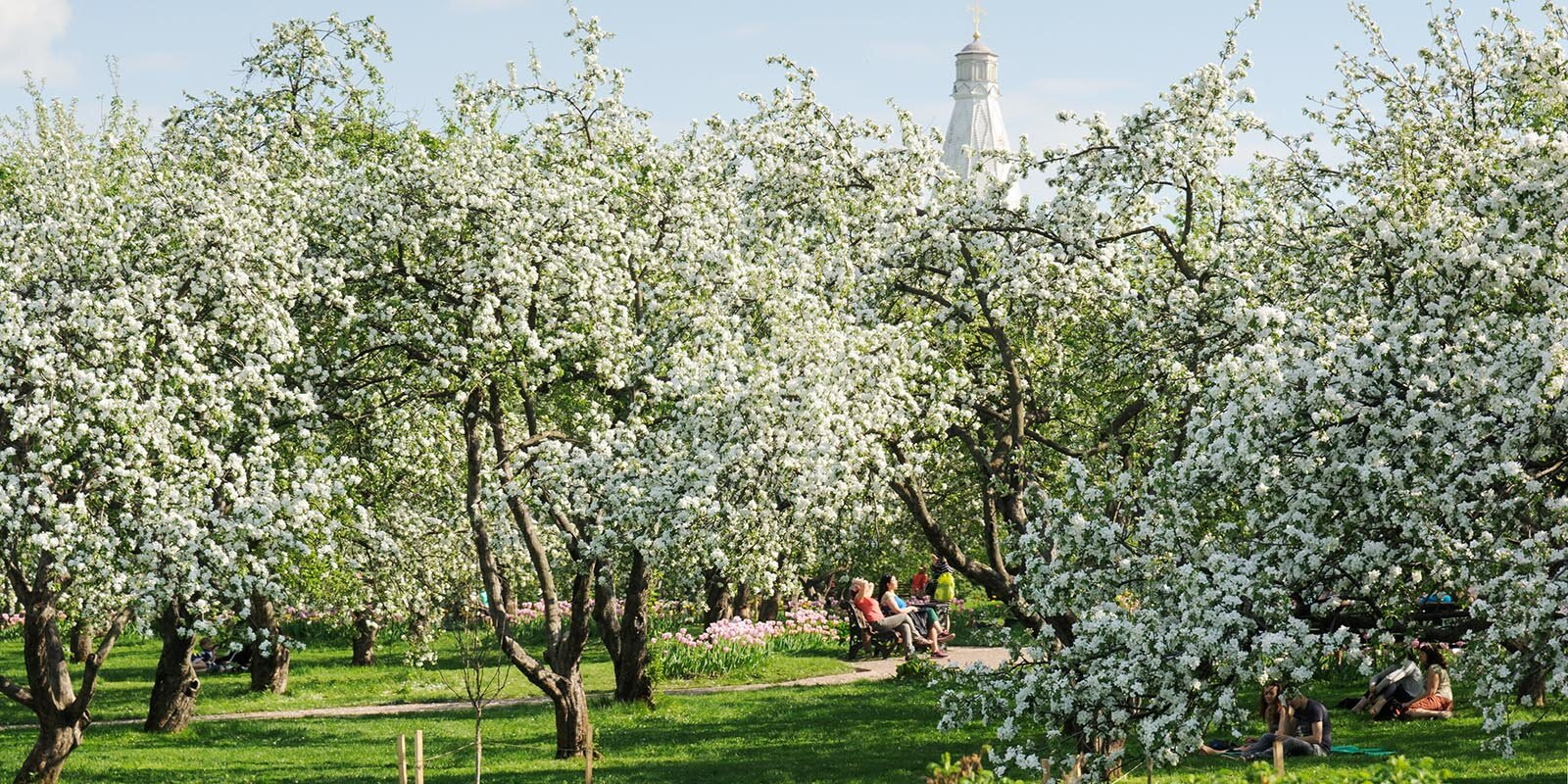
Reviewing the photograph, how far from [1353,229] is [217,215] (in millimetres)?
10962

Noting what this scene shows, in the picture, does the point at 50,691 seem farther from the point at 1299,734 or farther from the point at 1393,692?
the point at 1393,692

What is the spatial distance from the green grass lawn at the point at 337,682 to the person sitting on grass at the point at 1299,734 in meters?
11.6

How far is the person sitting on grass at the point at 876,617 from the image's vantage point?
1158 inches

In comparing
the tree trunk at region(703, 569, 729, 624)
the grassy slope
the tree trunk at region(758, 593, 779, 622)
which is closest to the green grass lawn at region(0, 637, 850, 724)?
the tree trunk at region(703, 569, 729, 624)

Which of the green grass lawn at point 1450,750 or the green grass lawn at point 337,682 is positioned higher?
the green grass lawn at point 337,682

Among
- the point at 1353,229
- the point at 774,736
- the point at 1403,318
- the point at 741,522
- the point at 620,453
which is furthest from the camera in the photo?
the point at 774,736

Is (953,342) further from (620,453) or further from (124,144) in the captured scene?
(124,144)

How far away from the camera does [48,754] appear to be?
17.0m

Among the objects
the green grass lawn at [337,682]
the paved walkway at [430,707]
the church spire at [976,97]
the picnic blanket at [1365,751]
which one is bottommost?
the picnic blanket at [1365,751]

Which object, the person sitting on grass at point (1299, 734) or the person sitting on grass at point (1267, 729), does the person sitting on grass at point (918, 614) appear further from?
the person sitting on grass at point (1299, 734)

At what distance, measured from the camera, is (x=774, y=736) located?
20.4 meters

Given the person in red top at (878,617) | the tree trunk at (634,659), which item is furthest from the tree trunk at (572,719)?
the person in red top at (878,617)

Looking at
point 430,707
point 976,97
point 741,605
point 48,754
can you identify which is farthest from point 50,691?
→ point 976,97

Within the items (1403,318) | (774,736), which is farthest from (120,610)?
(1403,318)
